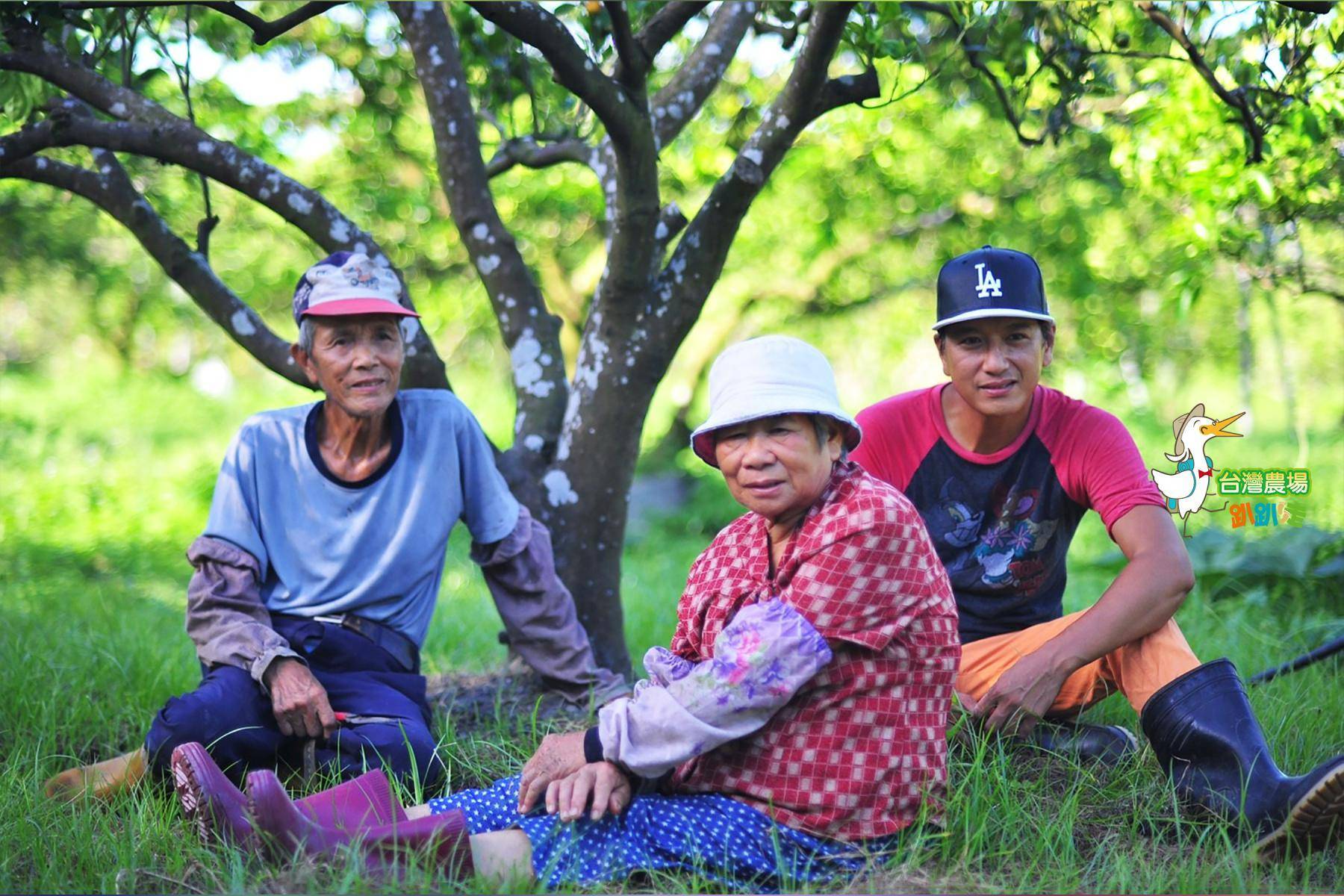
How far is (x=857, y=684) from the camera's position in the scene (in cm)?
242

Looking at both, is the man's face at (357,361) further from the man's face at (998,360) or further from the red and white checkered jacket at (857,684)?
the man's face at (998,360)

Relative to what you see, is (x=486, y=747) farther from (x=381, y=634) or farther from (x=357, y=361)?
(x=357, y=361)

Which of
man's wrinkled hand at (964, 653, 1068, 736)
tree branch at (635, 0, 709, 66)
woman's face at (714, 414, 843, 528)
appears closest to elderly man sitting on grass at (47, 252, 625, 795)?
tree branch at (635, 0, 709, 66)

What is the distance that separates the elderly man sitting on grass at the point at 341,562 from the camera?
3.10 metres

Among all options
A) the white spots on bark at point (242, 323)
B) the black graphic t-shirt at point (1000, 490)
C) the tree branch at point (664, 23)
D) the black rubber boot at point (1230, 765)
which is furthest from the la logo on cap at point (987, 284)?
the white spots on bark at point (242, 323)

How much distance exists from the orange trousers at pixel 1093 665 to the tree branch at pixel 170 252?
7.70 feet

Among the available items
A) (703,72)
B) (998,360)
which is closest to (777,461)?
(998,360)

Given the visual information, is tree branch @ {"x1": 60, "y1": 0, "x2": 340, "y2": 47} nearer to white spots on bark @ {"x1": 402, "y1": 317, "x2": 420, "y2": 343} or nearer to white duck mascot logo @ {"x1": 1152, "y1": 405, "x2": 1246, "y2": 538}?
white spots on bark @ {"x1": 402, "y1": 317, "x2": 420, "y2": 343}

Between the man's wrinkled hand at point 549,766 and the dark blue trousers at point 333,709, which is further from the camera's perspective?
the dark blue trousers at point 333,709

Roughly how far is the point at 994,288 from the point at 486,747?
6.30ft

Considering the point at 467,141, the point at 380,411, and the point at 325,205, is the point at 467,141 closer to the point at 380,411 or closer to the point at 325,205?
the point at 325,205

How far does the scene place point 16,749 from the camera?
3385 millimetres

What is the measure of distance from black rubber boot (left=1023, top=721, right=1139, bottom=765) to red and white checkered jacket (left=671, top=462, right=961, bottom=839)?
0.79 m

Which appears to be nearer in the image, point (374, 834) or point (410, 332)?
point (374, 834)
